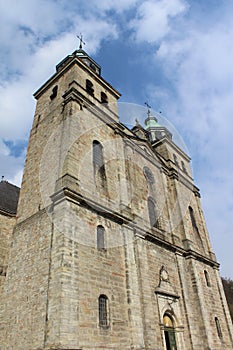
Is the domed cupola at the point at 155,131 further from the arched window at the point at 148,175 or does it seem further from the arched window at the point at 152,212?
the arched window at the point at 152,212

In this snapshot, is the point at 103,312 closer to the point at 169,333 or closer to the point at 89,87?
the point at 169,333

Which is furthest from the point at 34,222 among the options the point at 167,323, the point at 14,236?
the point at 167,323

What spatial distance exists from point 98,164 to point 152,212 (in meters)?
4.61

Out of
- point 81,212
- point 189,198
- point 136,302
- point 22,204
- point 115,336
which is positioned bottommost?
point 115,336

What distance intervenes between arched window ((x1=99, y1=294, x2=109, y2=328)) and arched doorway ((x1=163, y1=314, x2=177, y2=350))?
3.99 meters

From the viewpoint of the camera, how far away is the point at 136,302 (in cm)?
1134

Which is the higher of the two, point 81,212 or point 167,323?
point 81,212

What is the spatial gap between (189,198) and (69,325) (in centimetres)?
1526

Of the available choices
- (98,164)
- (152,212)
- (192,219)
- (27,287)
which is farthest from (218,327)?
(27,287)

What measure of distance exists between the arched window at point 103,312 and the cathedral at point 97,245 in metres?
0.04

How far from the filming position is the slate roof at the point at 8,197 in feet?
50.8

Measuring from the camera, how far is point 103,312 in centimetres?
1016

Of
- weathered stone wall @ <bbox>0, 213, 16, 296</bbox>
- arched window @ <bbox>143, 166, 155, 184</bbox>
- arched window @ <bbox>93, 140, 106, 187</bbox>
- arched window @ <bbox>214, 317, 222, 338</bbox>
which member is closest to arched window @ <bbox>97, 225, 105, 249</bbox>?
arched window @ <bbox>93, 140, 106, 187</bbox>

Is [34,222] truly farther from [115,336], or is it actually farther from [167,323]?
[167,323]
